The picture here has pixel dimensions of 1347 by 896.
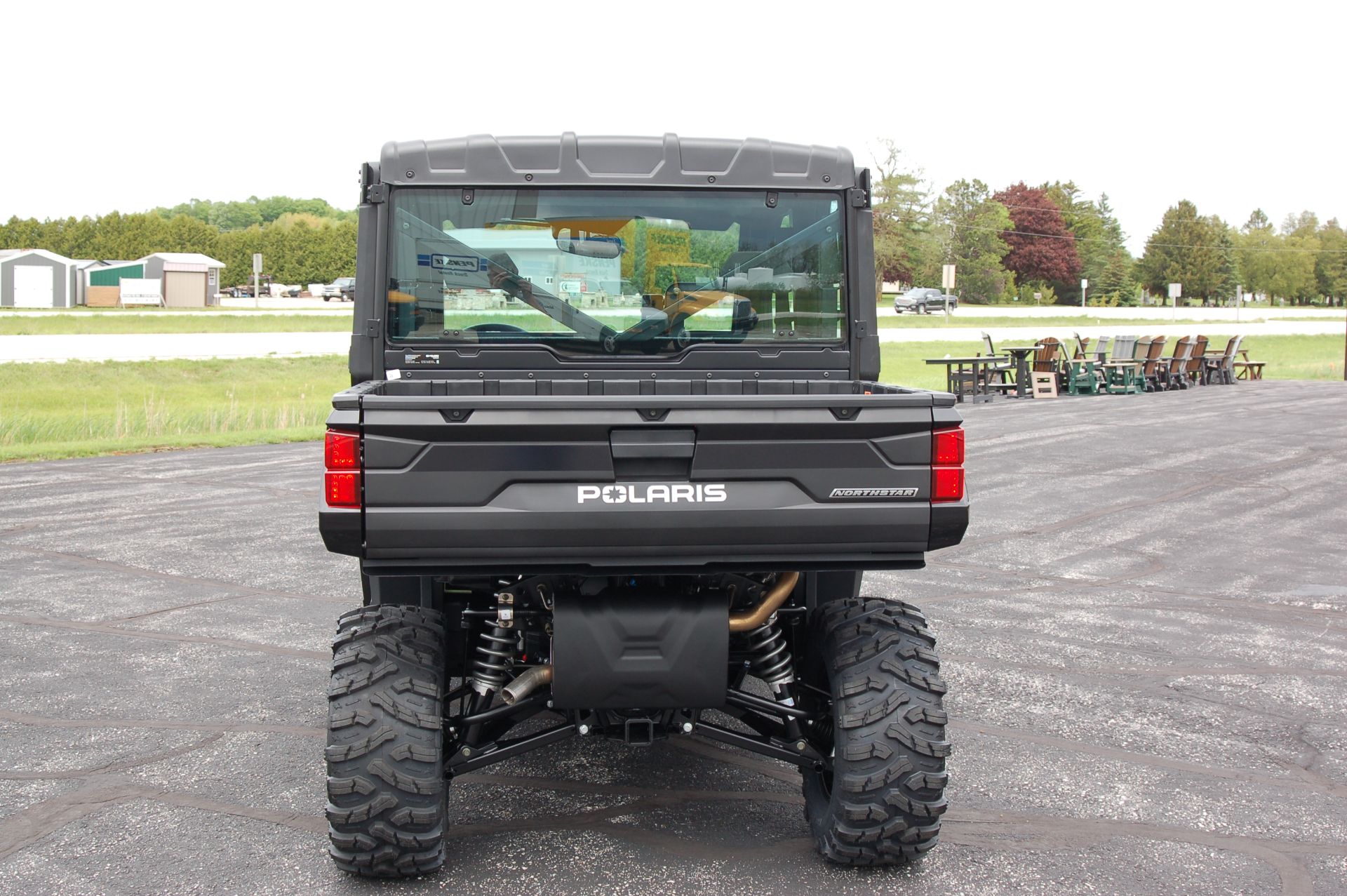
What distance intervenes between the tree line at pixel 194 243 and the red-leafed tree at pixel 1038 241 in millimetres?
55166

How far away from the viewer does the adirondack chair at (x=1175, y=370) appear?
86.9 ft

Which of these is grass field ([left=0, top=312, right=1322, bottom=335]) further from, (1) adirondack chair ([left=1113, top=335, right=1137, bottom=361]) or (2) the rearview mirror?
(2) the rearview mirror

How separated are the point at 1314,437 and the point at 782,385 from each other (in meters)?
14.6

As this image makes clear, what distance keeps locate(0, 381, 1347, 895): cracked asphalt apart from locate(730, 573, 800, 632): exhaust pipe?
0.77 meters

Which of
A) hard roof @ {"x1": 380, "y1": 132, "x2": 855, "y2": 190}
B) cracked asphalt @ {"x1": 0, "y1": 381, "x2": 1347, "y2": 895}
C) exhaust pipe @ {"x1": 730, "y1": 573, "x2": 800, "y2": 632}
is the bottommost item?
cracked asphalt @ {"x1": 0, "y1": 381, "x2": 1347, "y2": 895}

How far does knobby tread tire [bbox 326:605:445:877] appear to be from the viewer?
12.3ft

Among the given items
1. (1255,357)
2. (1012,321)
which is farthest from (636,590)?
(1012,321)

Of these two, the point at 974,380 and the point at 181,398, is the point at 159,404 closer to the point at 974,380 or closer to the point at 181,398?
the point at 181,398

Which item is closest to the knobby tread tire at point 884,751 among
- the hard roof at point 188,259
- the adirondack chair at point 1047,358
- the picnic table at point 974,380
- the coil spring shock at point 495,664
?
the coil spring shock at point 495,664

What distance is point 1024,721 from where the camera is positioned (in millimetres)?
5543

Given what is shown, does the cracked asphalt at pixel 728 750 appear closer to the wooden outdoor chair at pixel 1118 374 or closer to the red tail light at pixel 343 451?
the red tail light at pixel 343 451

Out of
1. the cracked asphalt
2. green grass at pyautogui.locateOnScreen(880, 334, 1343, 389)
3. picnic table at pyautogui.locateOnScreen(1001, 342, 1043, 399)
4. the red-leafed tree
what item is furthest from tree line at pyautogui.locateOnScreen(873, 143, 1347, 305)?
the cracked asphalt

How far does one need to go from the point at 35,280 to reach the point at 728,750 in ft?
255

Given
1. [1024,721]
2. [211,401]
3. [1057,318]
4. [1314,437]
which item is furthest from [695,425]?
[1057,318]
